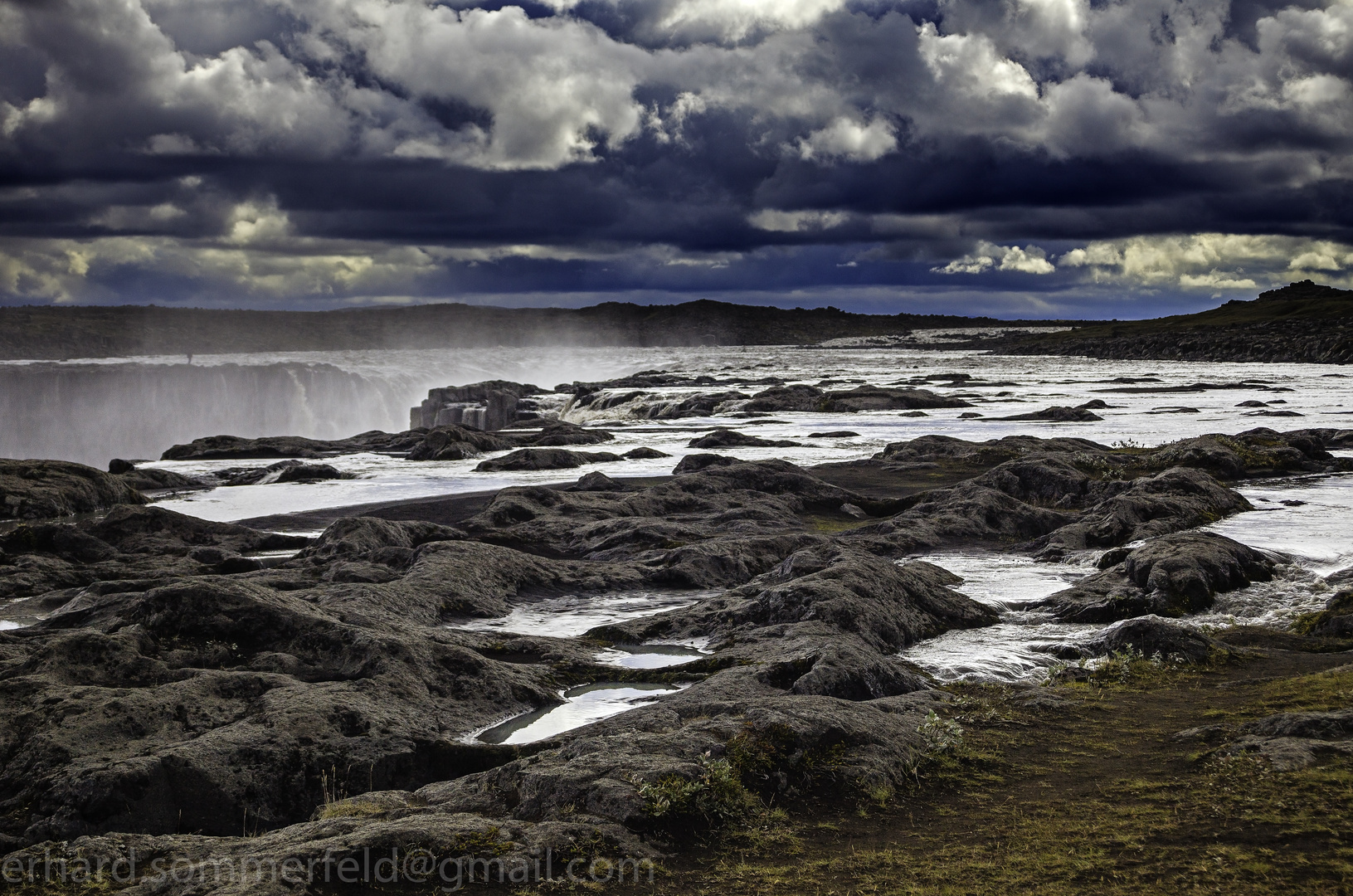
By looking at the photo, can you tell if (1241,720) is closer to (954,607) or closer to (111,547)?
(954,607)

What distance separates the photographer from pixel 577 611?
46.1ft

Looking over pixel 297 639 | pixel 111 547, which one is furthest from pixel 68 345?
pixel 297 639

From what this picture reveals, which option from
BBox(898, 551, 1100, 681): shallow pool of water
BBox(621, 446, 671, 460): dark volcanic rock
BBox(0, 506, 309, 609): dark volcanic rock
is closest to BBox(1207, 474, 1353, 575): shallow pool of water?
BBox(898, 551, 1100, 681): shallow pool of water

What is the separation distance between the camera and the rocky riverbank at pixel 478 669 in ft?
20.5

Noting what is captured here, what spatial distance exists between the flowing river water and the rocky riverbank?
0.46 meters

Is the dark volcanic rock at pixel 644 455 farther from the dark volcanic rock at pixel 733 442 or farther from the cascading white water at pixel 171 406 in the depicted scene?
the cascading white water at pixel 171 406

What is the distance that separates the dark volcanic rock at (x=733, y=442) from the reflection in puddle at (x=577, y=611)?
21790 mm

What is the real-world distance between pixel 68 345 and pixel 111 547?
153 m

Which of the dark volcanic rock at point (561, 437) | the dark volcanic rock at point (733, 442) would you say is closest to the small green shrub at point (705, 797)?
the dark volcanic rock at point (733, 442)

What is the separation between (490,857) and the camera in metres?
5.45

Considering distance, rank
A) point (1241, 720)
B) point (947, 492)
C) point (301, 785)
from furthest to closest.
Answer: point (947, 492), point (1241, 720), point (301, 785)

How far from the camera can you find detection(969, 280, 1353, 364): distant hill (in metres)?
91.1

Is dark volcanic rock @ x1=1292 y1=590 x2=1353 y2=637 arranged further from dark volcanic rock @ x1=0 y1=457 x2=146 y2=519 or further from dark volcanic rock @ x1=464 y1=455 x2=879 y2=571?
dark volcanic rock @ x1=0 y1=457 x2=146 y2=519

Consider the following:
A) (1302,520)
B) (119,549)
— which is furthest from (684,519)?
(1302,520)
